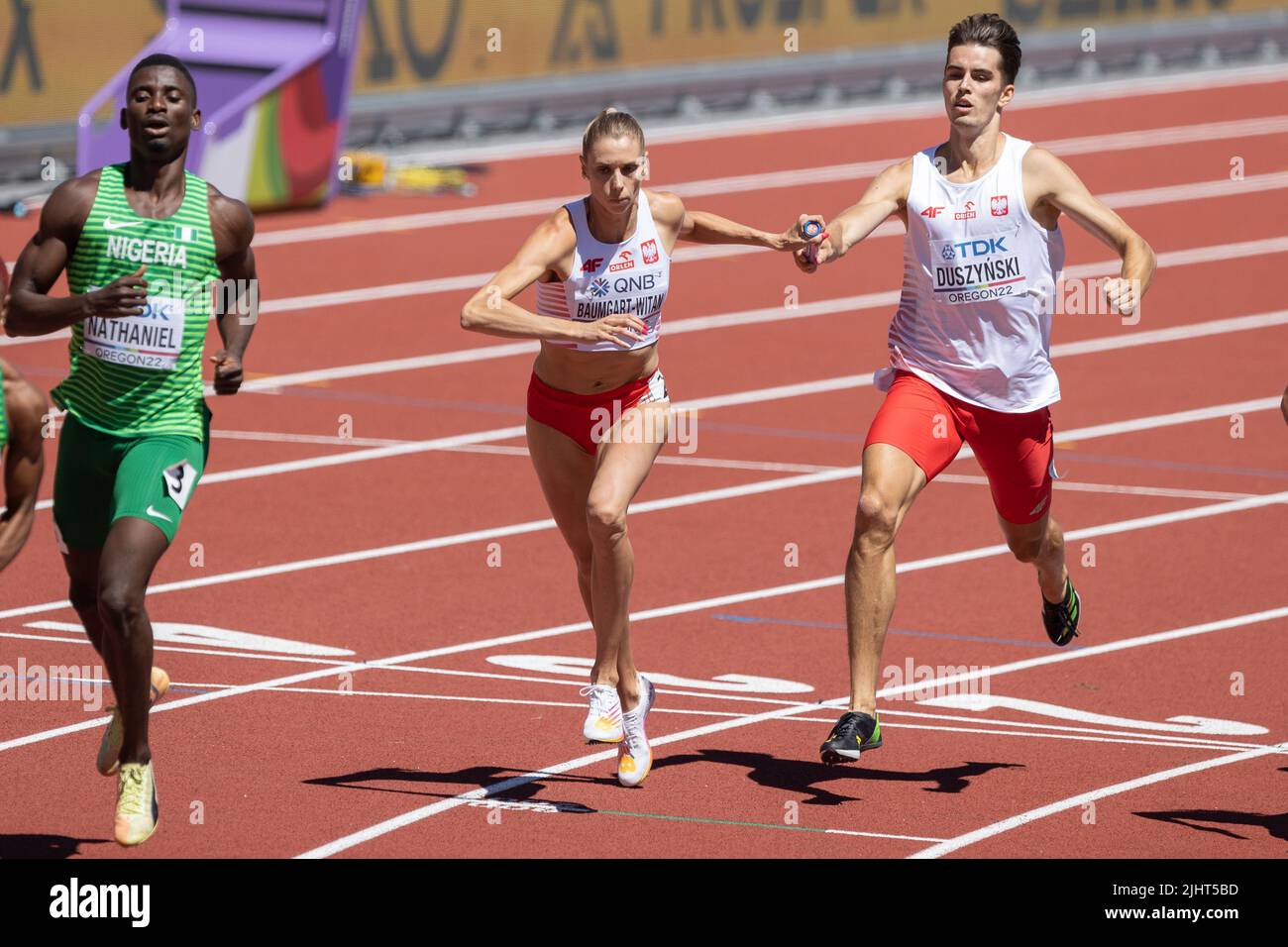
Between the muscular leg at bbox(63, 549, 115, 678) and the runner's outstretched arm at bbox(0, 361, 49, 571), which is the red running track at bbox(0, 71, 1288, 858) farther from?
the runner's outstretched arm at bbox(0, 361, 49, 571)

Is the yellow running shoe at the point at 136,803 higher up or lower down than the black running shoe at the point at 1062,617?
lower down

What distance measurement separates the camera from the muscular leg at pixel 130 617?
6719mm

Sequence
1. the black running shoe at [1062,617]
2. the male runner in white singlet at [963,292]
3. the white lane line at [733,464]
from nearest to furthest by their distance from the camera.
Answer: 1. the male runner in white singlet at [963,292]
2. the black running shoe at [1062,617]
3. the white lane line at [733,464]

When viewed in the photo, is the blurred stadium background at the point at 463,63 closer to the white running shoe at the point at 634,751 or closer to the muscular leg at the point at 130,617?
the white running shoe at the point at 634,751

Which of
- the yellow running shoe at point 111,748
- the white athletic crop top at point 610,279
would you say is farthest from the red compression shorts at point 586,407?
the yellow running shoe at point 111,748

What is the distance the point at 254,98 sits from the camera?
2073 cm

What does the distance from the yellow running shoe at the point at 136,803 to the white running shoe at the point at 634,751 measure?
5.94ft

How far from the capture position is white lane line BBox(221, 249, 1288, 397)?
1617 cm

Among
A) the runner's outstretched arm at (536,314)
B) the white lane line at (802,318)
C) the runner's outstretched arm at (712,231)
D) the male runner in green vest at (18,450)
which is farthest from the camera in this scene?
the white lane line at (802,318)

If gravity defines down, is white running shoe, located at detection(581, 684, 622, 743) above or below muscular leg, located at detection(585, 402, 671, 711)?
below

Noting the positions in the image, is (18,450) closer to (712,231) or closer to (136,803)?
(136,803)

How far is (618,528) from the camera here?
775 centimetres

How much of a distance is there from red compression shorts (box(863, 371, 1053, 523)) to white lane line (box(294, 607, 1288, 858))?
47.4 inches

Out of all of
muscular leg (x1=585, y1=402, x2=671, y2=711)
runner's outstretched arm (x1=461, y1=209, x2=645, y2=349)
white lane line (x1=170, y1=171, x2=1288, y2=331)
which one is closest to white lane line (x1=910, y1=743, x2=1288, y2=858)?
muscular leg (x1=585, y1=402, x2=671, y2=711)
